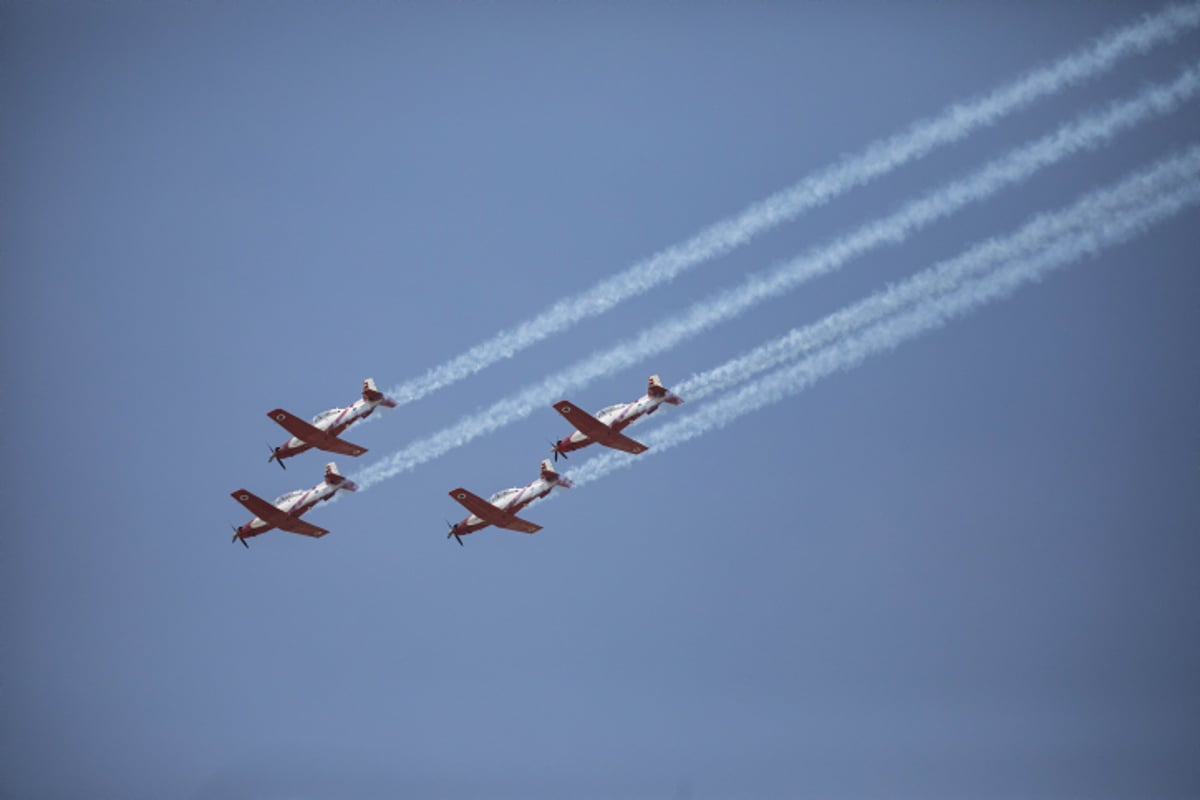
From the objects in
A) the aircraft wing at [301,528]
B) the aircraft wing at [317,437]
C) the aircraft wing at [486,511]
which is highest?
the aircraft wing at [317,437]

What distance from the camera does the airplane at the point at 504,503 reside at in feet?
239

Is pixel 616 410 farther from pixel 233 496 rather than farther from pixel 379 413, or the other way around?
pixel 233 496

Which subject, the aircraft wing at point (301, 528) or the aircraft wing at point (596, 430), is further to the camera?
the aircraft wing at point (301, 528)

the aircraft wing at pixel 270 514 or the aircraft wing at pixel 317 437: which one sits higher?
the aircraft wing at pixel 317 437

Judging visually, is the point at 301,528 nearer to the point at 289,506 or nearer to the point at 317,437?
the point at 289,506

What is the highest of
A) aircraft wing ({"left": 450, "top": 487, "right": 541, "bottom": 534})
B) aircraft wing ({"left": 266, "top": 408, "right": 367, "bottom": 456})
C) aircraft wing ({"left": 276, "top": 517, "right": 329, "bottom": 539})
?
aircraft wing ({"left": 266, "top": 408, "right": 367, "bottom": 456})

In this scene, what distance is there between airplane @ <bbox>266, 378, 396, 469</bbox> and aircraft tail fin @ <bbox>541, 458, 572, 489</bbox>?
5.63 metres

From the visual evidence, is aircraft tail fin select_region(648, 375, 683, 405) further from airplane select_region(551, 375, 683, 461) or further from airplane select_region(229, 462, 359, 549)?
airplane select_region(229, 462, 359, 549)

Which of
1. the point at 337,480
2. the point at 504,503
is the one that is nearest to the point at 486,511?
the point at 504,503

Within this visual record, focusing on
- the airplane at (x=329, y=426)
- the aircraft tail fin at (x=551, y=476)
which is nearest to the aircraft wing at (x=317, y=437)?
the airplane at (x=329, y=426)

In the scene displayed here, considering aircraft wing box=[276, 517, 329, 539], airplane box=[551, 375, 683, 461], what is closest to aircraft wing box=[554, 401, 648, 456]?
airplane box=[551, 375, 683, 461]

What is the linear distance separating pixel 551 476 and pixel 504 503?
2.22 m

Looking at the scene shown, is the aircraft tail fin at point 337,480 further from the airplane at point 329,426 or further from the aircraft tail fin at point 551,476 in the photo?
the aircraft tail fin at point 551,476

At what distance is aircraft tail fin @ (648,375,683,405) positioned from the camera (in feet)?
230
